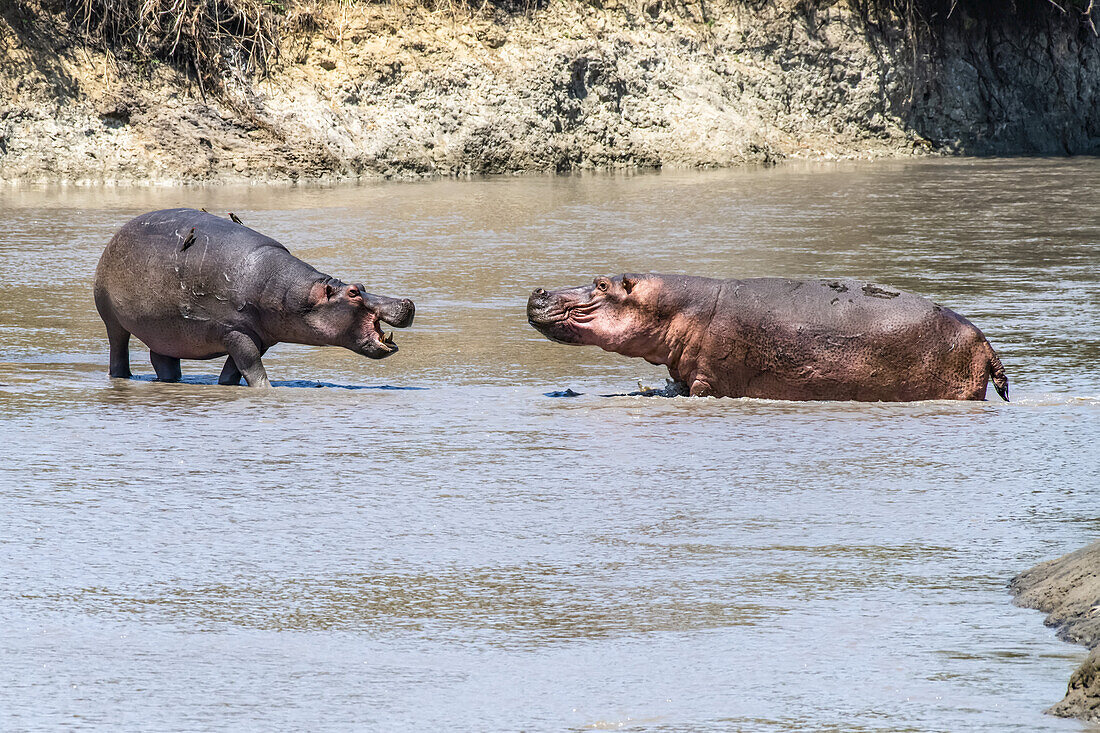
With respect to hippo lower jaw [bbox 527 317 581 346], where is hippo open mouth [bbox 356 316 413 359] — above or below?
below

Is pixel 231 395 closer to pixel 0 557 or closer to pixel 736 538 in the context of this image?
pixel 0 557

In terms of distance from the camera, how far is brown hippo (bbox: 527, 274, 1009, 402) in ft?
22.6

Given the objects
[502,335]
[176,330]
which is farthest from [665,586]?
[502,335]

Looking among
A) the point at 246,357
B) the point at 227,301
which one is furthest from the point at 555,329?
the point at 227,301

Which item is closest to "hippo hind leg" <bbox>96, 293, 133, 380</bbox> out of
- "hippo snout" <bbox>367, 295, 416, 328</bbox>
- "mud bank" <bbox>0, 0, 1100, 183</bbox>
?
"hippo snout" <bbox>367, 295, 416, 328</bbox>

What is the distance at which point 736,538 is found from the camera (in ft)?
14.4

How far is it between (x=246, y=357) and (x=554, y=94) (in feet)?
41.7

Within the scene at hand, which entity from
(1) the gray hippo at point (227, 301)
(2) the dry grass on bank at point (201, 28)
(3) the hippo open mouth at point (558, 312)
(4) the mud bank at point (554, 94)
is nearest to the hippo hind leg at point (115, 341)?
(1) the gray hippo at point (227, 301)

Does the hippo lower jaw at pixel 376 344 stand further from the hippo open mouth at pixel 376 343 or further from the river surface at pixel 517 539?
the river surface at pixel 517 539

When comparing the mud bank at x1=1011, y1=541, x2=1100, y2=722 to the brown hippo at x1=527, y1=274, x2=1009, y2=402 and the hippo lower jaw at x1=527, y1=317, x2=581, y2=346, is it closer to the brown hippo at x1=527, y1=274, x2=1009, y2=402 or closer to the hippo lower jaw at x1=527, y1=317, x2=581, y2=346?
the brown hippo at x1=527, y1=274, x2=1009, y2=402

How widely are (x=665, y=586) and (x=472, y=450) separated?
183 centimetres

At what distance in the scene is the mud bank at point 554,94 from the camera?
17531 millimetres

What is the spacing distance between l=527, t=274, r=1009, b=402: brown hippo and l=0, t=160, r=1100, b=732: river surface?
0.26 m

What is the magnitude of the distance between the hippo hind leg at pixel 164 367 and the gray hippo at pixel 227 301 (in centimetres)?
12
